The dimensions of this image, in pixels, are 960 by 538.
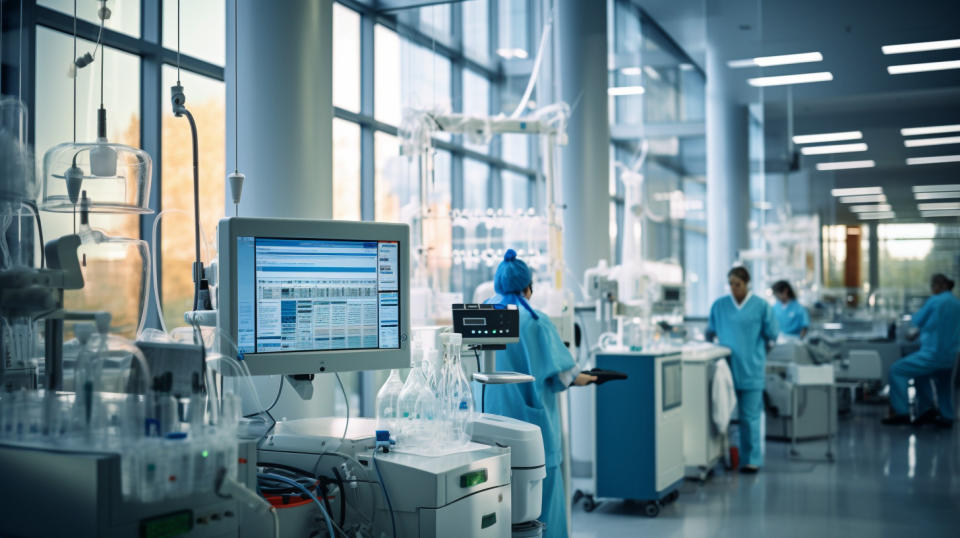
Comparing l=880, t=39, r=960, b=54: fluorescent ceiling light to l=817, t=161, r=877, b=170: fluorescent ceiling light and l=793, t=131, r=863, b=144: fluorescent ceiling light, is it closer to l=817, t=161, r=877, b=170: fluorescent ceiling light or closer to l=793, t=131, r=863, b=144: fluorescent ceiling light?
l=793, t=131, r=863, b=144: fluorescent ceiling light

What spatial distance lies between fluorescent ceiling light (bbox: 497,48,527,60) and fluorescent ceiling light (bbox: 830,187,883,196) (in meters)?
3.96

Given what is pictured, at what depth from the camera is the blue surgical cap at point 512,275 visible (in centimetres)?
360

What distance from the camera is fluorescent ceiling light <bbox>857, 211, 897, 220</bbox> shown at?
901cm

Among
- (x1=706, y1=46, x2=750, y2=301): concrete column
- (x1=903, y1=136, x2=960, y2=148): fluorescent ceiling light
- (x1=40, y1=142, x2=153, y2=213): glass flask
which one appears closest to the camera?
(x1=40, y1=142, x2=153, y2=213): glass flask

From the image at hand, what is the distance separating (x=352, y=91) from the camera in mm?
6453

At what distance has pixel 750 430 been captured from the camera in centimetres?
606

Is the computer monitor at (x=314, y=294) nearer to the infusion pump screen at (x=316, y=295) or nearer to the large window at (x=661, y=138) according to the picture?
the infusion pump screen at (x=316, y=295)

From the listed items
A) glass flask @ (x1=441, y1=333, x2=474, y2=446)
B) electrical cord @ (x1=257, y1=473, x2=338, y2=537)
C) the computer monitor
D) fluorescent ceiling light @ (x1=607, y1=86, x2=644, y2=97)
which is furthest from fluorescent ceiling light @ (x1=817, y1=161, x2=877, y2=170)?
electrical cord @ (x1=257, y1=473, x2=338, y2=537)

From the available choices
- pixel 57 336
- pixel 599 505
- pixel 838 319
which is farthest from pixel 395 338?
pixel 838 319

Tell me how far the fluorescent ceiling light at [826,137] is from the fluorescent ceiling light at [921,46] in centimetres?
141

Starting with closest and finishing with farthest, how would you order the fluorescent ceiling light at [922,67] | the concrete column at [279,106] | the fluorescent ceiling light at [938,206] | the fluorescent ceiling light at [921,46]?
the concrete column at [279,106] → the fluorescent ceiling light at [921,46] → the fluorescent ceiling light at [922,67] → the fluorescent ceiling light at [938,206]

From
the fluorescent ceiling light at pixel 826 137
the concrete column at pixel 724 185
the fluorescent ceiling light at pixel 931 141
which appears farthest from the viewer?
the concrete column at pixel 724 185

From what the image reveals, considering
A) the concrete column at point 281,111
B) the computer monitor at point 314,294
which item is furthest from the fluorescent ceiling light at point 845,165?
the computer monitor at point 314,294

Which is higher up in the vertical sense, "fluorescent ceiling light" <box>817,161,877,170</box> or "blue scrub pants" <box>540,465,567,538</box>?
"fluorescent ceiling light" <box>817,161,877,170</box>
